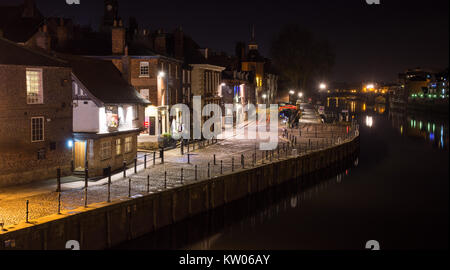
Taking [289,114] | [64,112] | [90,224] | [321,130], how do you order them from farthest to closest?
1. [289,114]
2. [321,130]
3. [64,112]
4. [90,224]

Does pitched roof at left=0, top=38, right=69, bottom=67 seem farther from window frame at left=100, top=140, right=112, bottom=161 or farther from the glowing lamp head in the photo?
window frame at left=100, top=140, right=112, bottom=161

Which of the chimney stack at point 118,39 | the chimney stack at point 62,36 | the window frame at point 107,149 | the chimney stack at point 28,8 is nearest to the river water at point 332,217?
the window frame at point 107,149

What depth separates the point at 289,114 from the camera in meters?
81.4

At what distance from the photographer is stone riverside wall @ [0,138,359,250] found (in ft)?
61.5

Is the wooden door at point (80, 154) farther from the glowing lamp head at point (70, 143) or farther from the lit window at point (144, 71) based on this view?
the lit window at point (144, 71)

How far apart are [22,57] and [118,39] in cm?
1629

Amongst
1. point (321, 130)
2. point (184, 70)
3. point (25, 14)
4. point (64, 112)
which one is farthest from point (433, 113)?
point (64, 112)

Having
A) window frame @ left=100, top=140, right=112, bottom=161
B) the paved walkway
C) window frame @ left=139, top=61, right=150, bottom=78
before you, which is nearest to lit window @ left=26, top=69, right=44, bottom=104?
the paved walkway

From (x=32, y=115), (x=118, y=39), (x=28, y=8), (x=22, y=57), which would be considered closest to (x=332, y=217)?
(x=32, y=115)

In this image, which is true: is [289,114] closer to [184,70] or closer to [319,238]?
[184,70]

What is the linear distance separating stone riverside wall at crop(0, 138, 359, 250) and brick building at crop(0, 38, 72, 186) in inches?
328

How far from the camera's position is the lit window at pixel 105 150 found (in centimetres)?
3204

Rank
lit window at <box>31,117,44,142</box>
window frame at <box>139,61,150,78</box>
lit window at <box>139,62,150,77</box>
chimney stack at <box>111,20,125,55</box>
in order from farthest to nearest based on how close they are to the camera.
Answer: lit window at <box>139,62,150,77</box> → window frame at <box>139,61,150,78</box> → chimney stack at <box>111,20,125,55</box> → lit window at <box>31,117,44,142</box>

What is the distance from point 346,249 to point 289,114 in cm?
5481
